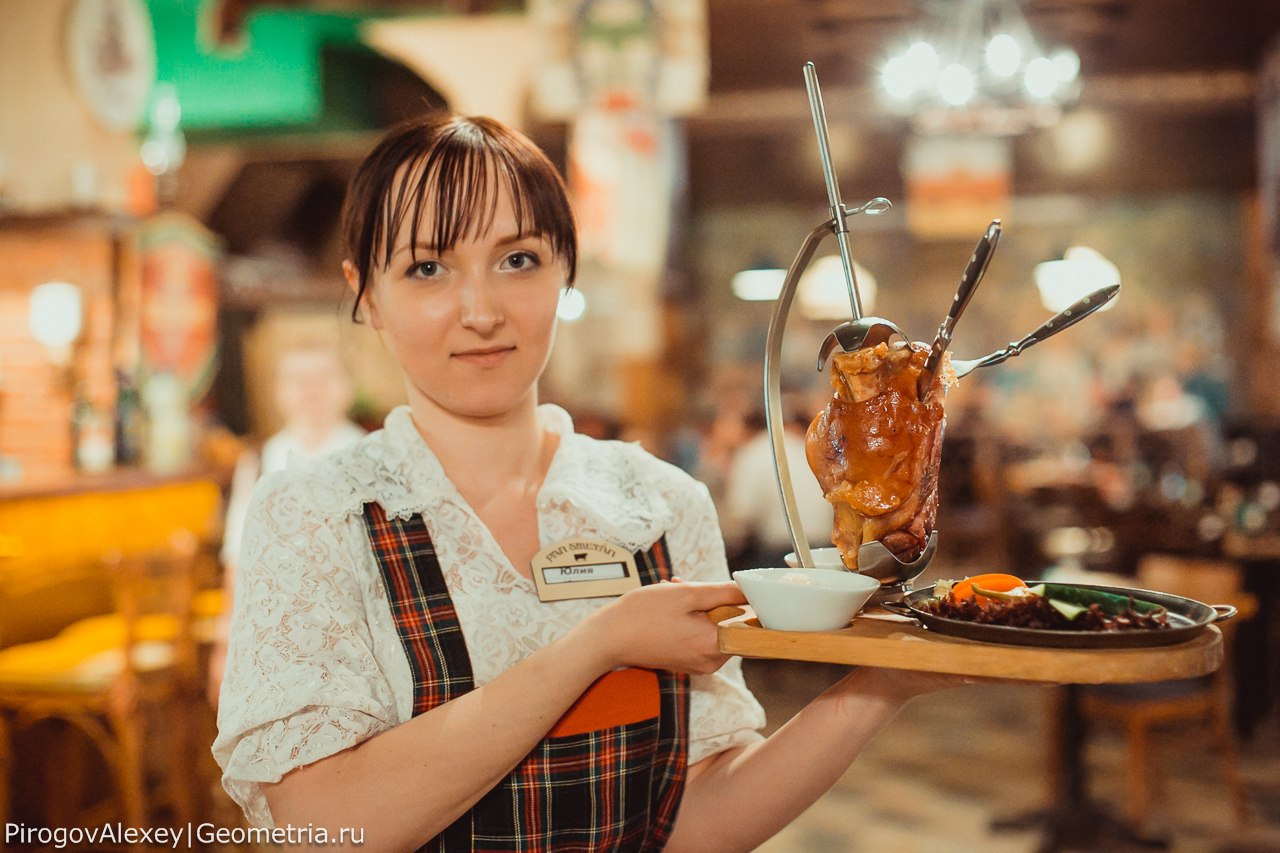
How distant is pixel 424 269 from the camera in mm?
1314

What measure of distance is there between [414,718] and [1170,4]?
1007 centimetres

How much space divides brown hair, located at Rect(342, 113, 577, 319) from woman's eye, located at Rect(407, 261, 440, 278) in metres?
0.03

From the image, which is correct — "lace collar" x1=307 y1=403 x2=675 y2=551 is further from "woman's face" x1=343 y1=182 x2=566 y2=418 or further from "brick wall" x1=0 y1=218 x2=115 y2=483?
"brick wall" x1=0 y1=218 x2=115 y2=483

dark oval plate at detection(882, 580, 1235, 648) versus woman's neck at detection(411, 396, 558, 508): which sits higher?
woman's neck at detection(411, 396, 558, 508)

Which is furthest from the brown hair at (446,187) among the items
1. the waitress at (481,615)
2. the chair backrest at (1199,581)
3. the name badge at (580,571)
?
the chair backrest at (1199,581)

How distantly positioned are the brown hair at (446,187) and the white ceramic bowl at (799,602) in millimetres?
535

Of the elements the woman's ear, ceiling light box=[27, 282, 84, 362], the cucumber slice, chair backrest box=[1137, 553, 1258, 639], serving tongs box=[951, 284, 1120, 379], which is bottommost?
chair backrest box=[1137, 553, 1258, 639]

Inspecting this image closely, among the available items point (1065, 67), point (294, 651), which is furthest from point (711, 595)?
point (1065, 67)

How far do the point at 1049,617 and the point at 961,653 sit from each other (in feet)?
0.36

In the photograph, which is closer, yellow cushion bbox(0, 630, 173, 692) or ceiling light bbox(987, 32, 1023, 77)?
yellow cushion bbox(0, 630, 173, 692)

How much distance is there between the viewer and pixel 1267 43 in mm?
10172

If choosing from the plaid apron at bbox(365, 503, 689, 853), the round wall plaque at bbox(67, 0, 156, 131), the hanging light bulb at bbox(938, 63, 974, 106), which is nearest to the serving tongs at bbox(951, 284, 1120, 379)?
the plaid apron at bbox(365, 503, 689, 853)

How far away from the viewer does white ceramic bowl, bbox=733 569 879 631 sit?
3.63ft

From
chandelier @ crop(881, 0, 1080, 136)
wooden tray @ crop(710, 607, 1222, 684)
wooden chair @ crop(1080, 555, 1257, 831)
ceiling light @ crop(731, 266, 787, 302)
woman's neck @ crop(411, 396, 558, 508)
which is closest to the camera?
wooden tray @ crop(710, 607, 1222, 684)
